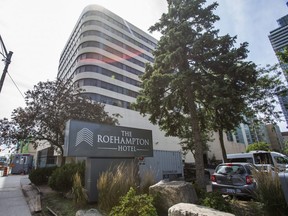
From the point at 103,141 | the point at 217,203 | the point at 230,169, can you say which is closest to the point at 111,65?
the point at 103,141

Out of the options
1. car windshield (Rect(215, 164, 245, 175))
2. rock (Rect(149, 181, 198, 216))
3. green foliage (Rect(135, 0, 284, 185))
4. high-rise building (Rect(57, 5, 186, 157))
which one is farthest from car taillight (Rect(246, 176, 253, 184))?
high-rise building (Rect(57, 5, 186, 157))

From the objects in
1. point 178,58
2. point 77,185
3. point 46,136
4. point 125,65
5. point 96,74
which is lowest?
point 77,185

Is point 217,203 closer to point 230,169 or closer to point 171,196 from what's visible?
point 171,196

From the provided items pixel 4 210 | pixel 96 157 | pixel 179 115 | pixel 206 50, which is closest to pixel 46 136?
pixel 4 210

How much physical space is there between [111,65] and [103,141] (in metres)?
25.9

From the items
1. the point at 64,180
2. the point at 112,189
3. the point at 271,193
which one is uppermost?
the point at 64,180

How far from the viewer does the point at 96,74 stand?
28.1 m

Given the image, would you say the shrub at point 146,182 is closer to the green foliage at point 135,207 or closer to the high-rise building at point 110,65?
the green foliage at point 135,207

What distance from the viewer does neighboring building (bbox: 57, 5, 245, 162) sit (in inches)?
1083

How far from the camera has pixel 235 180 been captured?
689cm

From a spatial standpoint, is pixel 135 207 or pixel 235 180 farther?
pixel 235 180

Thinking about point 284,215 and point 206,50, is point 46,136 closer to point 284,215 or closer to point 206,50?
point 206,50

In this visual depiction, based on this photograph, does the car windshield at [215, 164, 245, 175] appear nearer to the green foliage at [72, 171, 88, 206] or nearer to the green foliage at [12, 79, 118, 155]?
the green foliage at [72, 171, 88, 206]

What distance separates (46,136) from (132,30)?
3270 cm
